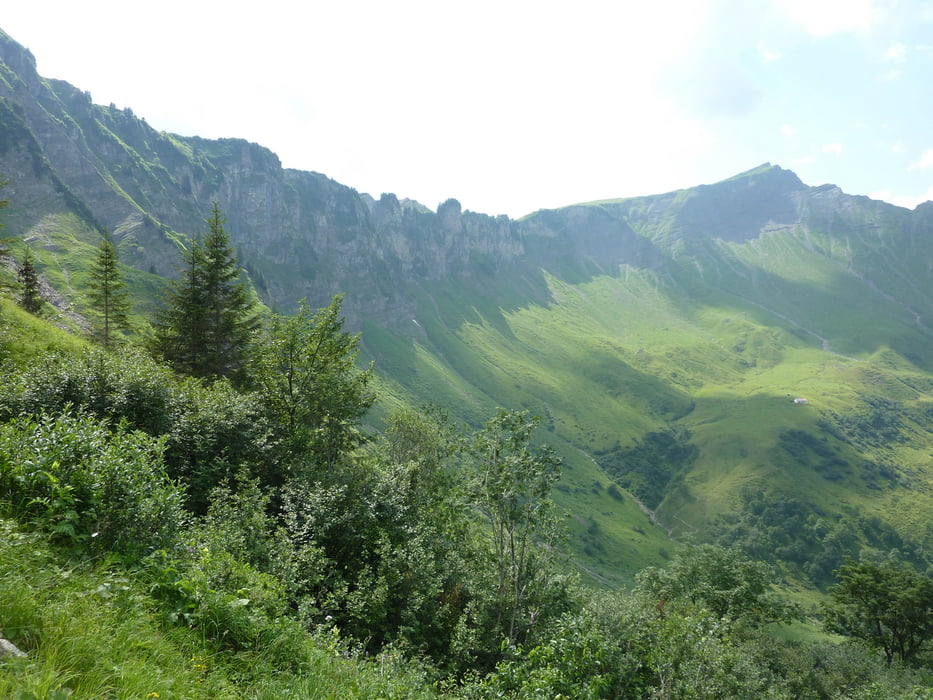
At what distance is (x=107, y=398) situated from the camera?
1358 centimetres

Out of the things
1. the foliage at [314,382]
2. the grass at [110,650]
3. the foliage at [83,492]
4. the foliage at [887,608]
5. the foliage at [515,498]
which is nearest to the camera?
the grass at [110,650]

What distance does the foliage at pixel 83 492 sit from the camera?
6191mm

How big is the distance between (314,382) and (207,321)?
63.8ft

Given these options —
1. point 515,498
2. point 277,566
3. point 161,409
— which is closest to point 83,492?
point 277,566

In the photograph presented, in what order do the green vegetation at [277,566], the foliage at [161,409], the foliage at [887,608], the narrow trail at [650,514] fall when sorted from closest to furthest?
the green vegetation at [277,566] → the foliage at [161,409] → the foliage at [887,608] → the narrow trail at [650,514]

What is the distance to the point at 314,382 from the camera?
2189 centimetres

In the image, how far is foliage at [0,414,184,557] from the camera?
6.19 meters

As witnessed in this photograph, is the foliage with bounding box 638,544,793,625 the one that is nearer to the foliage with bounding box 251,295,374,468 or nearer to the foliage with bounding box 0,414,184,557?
the foliage with bounding box 251,295,374,468

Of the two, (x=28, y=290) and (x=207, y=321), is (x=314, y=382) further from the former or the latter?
(x=28, y=290)

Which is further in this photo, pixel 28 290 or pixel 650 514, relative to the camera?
pixel 650 514

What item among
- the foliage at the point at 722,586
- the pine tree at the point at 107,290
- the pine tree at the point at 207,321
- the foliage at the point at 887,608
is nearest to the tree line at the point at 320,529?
the foliage at the point at 722,586

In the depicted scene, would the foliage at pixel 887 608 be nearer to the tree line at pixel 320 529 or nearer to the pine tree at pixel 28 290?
the tree line at pixel 320 529

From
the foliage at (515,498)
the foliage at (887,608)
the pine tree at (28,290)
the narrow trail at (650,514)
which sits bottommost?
the narrow trail at (650,514)

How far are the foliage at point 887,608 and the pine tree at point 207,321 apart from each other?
6958 centimetres
